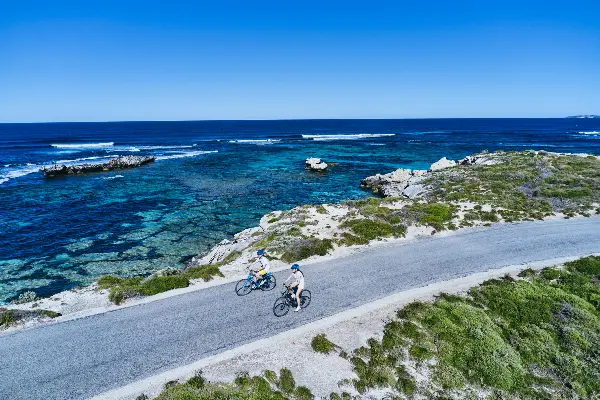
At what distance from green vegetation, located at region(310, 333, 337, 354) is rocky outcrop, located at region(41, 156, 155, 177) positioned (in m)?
73.2

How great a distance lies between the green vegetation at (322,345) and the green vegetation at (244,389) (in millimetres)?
1621

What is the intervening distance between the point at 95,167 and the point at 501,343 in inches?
3180

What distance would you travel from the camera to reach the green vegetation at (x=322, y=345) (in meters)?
13.1

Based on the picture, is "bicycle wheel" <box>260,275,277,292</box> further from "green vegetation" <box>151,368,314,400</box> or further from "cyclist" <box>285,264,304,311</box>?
"green vegetation" <box>151,368,314,400</box>

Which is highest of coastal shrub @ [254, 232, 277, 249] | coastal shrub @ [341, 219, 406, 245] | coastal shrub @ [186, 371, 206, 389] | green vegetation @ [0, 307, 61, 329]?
coastal shrub @ [341, 219, 406, 245]

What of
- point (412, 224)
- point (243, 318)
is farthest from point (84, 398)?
point (412, 224)

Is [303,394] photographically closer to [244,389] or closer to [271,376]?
[271,376]

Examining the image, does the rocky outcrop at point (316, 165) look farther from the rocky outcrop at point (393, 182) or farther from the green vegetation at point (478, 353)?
the green vegetation at point (478, 353)

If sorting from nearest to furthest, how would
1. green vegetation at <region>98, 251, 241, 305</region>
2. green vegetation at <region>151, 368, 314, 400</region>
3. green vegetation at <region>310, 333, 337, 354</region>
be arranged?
green vegetation at <region>151, 368, 314, 400</region>
green vegetation at <region>310, 333, 337, 354</region>
green vegetation at <region>98, 251, 241, 305</region>

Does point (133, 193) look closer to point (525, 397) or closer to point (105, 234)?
point (105, 234)

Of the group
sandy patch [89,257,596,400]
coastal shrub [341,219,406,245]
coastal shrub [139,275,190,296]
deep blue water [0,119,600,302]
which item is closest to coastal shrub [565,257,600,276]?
coastal shrub [341,219,406,245]

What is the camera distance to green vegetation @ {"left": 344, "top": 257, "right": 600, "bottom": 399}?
1250cm

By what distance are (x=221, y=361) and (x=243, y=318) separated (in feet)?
8.97

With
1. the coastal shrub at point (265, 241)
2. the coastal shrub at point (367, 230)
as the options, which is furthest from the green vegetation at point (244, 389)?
the coastal shrub at point (367, 230)
